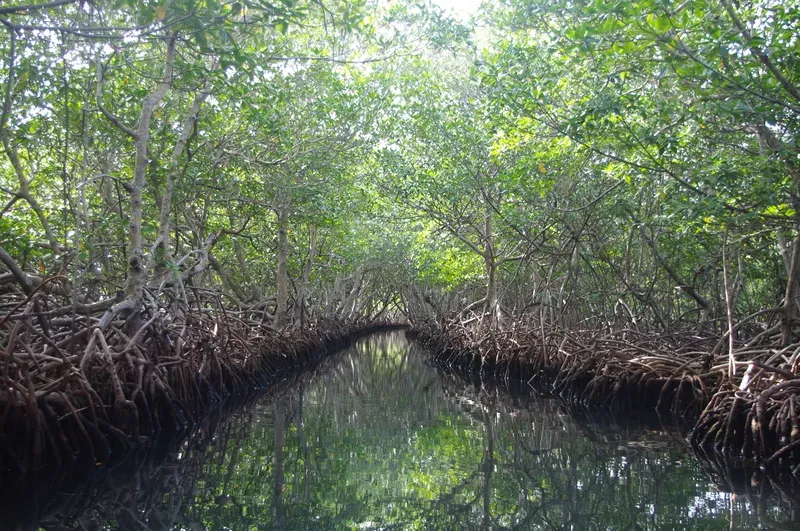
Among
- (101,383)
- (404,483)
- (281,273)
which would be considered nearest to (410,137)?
(281,273)

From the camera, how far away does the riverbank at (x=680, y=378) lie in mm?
4801

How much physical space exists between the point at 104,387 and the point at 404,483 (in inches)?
101

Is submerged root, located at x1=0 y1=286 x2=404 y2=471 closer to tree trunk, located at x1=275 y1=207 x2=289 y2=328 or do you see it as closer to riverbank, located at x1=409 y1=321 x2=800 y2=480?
tree trunk, located at x1=275 y1=207 x2=289 y2=328

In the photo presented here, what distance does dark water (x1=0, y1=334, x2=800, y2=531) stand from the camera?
3.83m

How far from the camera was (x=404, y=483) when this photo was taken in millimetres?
4598

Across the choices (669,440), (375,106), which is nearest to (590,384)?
(669,440)

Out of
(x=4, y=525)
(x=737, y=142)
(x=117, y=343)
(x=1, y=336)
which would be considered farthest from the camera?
(x=737, y=142)

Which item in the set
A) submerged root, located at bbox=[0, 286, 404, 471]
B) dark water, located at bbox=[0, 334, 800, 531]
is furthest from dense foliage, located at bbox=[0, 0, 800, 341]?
dark water, located at bbox=[0, 334, 800, 531]

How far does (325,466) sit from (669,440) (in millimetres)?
3132

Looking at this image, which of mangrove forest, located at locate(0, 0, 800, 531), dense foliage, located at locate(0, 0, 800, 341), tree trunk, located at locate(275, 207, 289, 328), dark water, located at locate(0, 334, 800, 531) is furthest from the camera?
tree trunk, located at locate(275, 207, 289, 328)

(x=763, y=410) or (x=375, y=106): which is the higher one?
(x=375, y=106)

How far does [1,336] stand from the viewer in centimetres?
474

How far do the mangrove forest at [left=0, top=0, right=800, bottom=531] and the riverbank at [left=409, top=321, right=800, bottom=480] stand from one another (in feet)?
0.12

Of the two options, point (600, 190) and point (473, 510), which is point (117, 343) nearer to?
point (473, 510)
